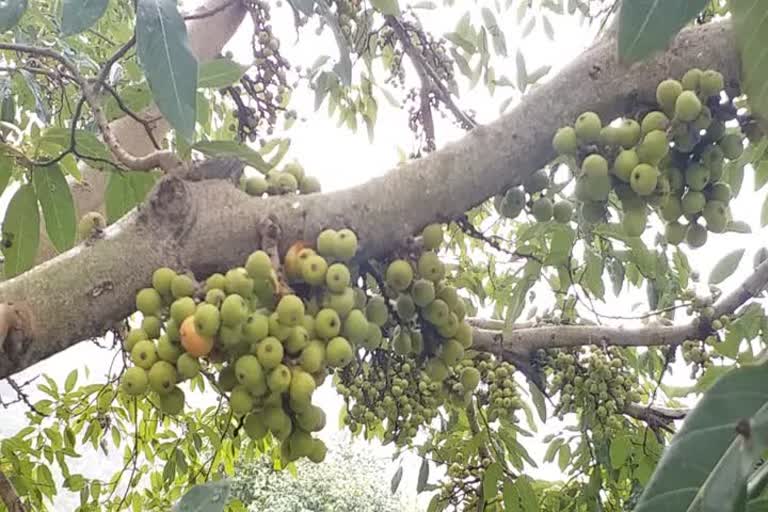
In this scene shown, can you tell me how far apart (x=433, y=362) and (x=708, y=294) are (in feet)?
3.91

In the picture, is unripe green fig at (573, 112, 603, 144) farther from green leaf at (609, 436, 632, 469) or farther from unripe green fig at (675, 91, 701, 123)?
green leaf at (609, 436, 632, 469)

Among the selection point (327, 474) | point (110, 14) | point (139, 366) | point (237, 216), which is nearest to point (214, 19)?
point (110, 14)

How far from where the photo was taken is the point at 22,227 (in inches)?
39.8

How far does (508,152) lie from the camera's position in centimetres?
85

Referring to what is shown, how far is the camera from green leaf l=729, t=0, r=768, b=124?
20.1 inches

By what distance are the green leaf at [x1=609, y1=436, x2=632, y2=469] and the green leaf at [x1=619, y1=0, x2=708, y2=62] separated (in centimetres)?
138

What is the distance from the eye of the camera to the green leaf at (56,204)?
1.01 meters

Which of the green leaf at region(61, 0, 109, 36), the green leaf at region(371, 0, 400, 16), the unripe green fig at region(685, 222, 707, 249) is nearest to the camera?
the green leaf at region(61, 0, 109, 36)

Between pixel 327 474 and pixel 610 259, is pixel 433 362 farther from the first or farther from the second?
pixel 327 474

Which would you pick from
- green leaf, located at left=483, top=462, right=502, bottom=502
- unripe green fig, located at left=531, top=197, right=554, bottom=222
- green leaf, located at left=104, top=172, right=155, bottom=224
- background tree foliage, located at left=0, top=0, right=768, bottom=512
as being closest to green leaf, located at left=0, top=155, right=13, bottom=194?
background tree foliage, located at left=0, top=0, right=768, bottom=512

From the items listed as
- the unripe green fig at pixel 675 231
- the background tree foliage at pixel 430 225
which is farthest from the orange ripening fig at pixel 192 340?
the unripe green fig at pixel 675 231

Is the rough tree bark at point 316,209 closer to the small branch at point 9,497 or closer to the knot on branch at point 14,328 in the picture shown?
the knot on branch at point 14,328

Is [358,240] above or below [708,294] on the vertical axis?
below

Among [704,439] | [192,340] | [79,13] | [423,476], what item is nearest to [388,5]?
[79,13]
